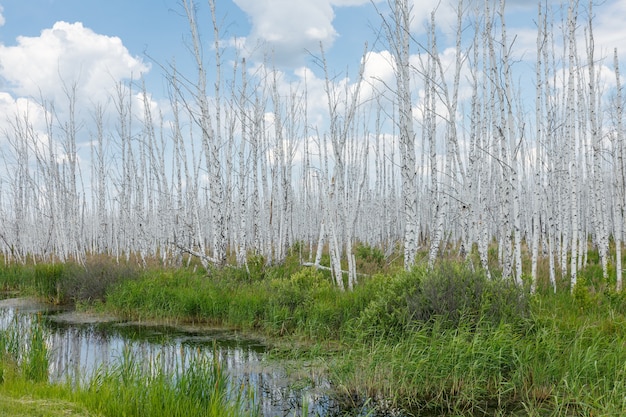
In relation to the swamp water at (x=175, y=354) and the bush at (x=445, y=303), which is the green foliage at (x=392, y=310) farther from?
the swamp water at (x=175, y=354)

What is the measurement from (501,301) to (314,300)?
128 inches

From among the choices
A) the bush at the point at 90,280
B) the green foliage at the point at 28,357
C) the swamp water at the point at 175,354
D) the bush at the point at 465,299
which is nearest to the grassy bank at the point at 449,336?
the bush at the point at 465,299

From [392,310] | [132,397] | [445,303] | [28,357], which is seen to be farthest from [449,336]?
[28,357]

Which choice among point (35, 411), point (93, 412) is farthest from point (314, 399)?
point (35, 411)

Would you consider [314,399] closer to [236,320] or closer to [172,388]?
[172,388]

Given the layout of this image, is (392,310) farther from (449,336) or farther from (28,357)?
(28,357)

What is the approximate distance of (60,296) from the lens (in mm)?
12164

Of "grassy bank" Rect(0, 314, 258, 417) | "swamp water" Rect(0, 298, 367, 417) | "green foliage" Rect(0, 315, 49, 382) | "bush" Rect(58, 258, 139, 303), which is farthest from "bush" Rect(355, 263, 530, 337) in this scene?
"bush" Rect(58, 258, 139, 303)

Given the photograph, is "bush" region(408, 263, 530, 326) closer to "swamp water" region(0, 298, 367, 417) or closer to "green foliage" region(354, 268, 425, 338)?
"green foliage" region(354, 268, 425, 338)

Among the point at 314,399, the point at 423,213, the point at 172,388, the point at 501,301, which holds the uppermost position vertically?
the point at 423,213

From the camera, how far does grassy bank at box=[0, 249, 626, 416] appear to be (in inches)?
195

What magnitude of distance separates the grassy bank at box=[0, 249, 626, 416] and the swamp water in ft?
1.26

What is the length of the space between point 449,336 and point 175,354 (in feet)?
12.9

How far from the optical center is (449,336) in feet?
18.9
